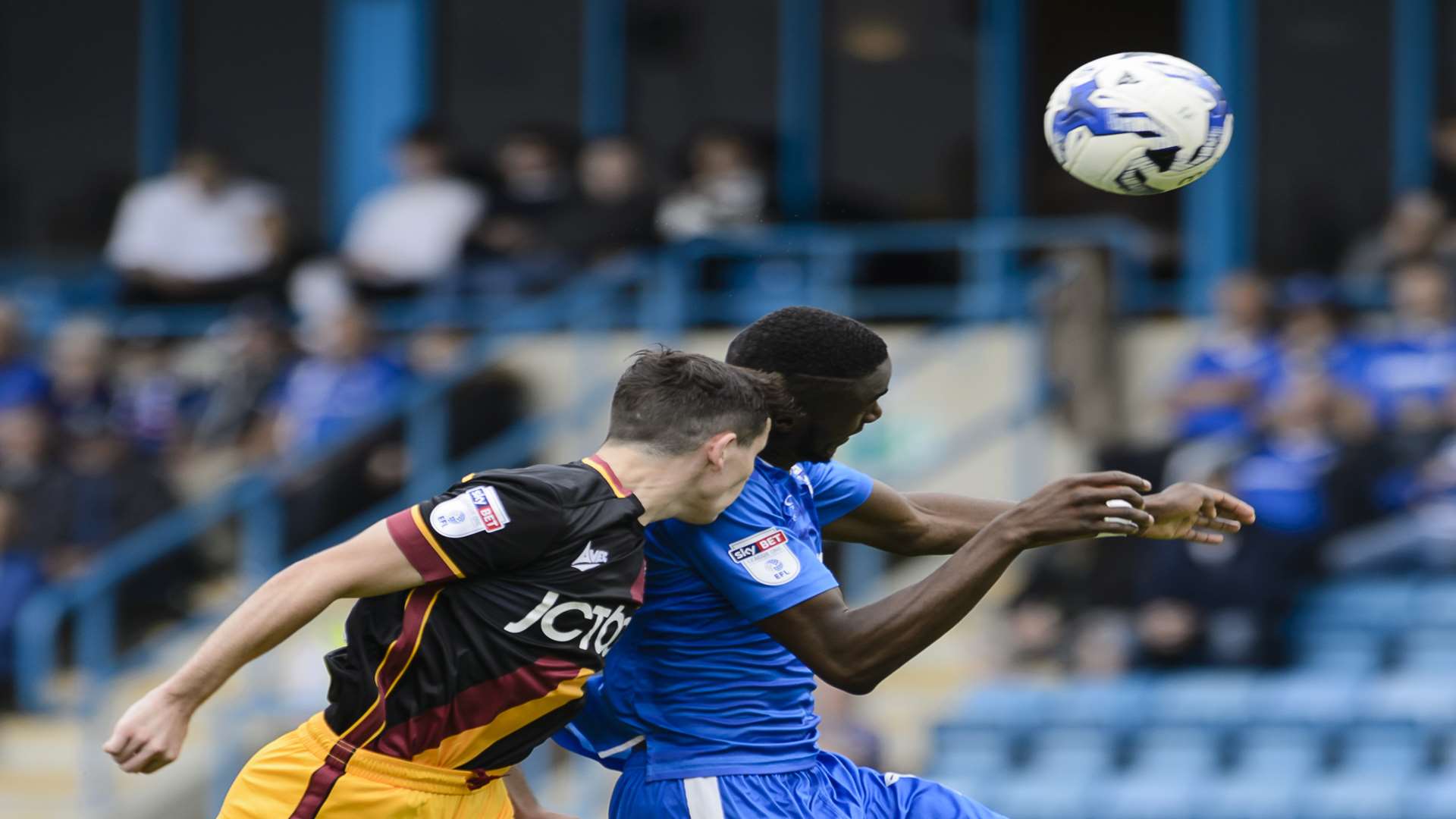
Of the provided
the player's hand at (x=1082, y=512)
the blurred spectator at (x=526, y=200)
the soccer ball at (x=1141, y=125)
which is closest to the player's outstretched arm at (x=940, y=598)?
the player's hand at (x=1082, y=512)

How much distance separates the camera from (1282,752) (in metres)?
8.89

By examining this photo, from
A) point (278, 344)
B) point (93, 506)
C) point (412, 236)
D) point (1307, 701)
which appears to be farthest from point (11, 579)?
point (1307, 701)

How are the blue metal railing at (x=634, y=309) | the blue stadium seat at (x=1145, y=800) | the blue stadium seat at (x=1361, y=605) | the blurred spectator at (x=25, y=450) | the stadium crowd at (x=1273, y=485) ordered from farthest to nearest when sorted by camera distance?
the blurred spectator at (x=25, y=450) < the blue metal railing at (x=634, y=309) < the blue stadium seat at (x=1361, y=605) < the stadium crowd at (x=1273, y=485) < the blue stadium seat at (x=1145, y=800)

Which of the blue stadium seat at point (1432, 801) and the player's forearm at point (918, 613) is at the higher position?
the player's forearm at point (918, 613)

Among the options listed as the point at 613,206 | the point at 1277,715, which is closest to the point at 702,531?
the point at 1277,715

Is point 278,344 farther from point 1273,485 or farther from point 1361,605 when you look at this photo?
point 1361,605

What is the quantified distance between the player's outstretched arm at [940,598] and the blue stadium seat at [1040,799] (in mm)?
4599

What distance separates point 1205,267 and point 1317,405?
287 centimetres

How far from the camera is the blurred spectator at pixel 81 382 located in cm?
1202

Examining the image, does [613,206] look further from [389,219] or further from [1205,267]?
[1205,267]

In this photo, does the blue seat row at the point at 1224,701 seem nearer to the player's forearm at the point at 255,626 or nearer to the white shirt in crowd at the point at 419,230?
the white shirt in crowd at the point at 419,230

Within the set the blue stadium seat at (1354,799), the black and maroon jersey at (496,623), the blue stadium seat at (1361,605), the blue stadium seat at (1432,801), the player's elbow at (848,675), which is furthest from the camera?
the blue stadium seat at (1361,605)

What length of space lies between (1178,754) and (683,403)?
5.30 metres

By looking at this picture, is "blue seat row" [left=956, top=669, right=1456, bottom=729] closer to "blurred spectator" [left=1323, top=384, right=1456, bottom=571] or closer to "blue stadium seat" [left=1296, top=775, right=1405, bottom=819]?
"blue stadium seat" [left=1296, top=775, right=1405, bottom=819]
